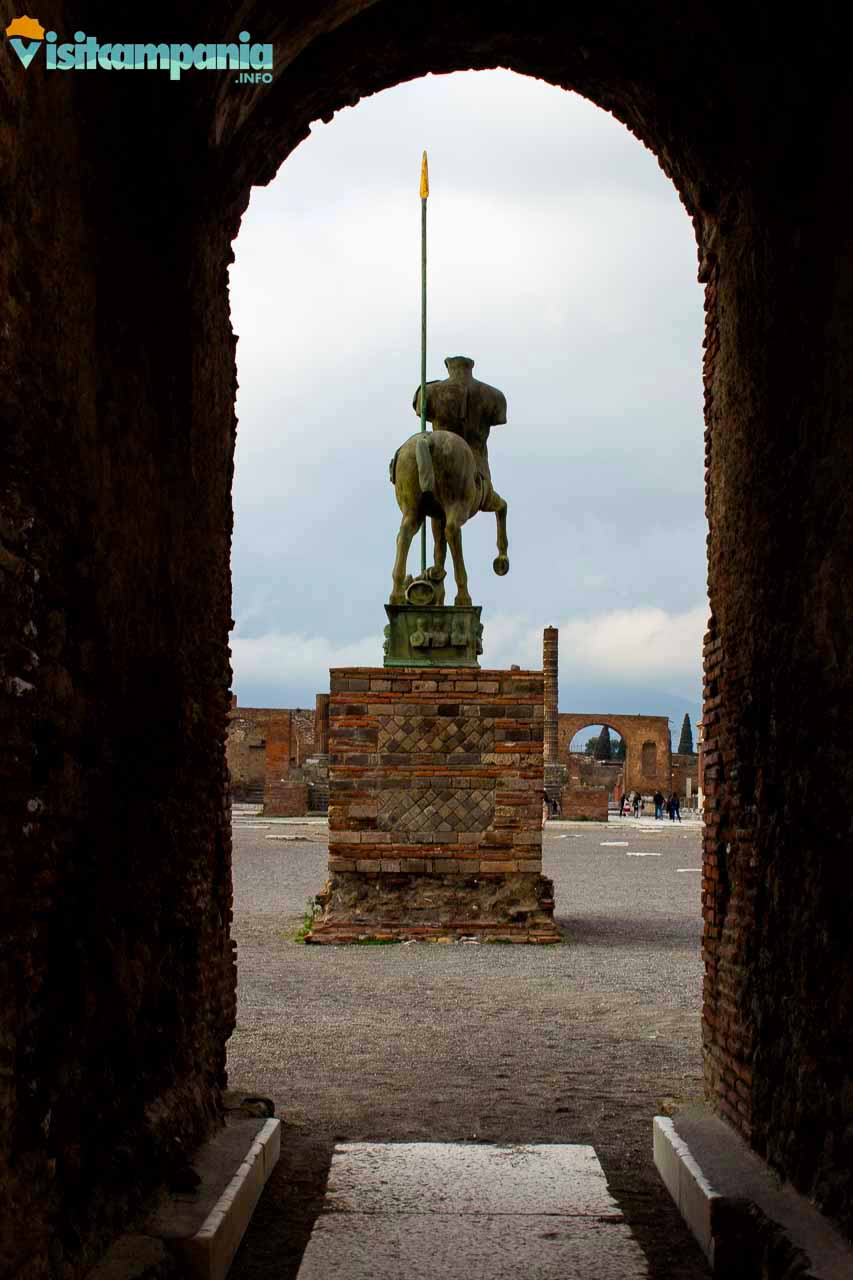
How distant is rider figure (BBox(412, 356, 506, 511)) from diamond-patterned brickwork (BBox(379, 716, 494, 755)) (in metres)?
2.19

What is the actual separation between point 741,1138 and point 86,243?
3.10 meters

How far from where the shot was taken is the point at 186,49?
370cm

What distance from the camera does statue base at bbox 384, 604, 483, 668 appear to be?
424 inches

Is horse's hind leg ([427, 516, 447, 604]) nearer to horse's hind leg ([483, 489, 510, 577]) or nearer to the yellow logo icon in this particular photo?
horse's hind leg ([483, 489, 510, 577])

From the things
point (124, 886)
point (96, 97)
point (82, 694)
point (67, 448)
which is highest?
point (96, 97)

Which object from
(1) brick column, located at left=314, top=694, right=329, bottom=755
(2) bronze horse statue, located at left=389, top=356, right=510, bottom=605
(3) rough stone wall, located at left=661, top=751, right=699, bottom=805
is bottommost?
(3) rough stone wall, located at left=661, top=751, right=699, bottom=805

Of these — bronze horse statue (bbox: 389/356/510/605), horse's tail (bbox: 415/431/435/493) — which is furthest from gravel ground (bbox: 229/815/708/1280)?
horse's tail (bbox: 415/431/435/493)

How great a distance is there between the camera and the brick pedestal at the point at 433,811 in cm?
1040

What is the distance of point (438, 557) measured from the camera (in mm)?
11234

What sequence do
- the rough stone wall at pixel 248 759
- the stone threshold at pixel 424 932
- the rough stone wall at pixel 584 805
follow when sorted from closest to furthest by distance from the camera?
the stone threshold at pixel 424 932, the rough stone wall at pixel 584 805, the rough stone wall at pixel 248 759

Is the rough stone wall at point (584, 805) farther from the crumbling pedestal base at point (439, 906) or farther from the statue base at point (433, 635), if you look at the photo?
the crumbling pedestal base at point (439, 906)

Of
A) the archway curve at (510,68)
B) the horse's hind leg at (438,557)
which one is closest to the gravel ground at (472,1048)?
the horse's hind leg at (438,557)

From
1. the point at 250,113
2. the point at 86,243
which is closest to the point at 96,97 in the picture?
the point at 86,243

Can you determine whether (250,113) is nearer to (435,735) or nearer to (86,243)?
(86,243)
